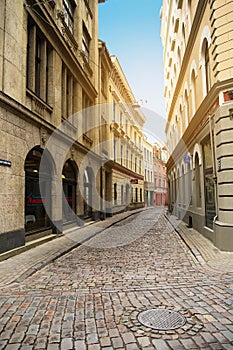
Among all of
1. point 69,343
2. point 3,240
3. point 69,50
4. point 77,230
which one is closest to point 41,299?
point 69,343

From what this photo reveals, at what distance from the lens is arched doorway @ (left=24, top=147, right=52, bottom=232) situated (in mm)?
9508

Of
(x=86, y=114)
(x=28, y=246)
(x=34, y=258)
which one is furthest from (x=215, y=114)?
(x=86, y=114)

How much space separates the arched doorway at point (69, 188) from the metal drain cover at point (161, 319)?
9.37 m

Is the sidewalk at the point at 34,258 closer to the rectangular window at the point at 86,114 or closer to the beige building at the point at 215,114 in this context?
the beige building at the point at 215,114

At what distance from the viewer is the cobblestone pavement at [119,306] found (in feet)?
10.9

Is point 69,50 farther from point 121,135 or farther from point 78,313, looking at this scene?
point 121,135

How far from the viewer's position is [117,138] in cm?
2697

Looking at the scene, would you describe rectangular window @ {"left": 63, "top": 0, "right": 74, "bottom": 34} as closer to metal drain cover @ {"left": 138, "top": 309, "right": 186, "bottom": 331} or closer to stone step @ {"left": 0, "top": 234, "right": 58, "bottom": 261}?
stone step @ {"left": 0, "top": 234, "right": 58, "bottom": 261}

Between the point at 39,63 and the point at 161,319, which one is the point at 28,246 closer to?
the point at 161,319

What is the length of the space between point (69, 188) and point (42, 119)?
4799 millimetres

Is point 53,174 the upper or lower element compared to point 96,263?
upper

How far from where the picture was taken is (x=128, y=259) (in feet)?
24.9

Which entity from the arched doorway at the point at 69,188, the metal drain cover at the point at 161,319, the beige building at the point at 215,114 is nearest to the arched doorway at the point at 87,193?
the arched doorway at the point at 69,188

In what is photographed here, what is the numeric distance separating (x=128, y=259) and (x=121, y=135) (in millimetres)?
21623
